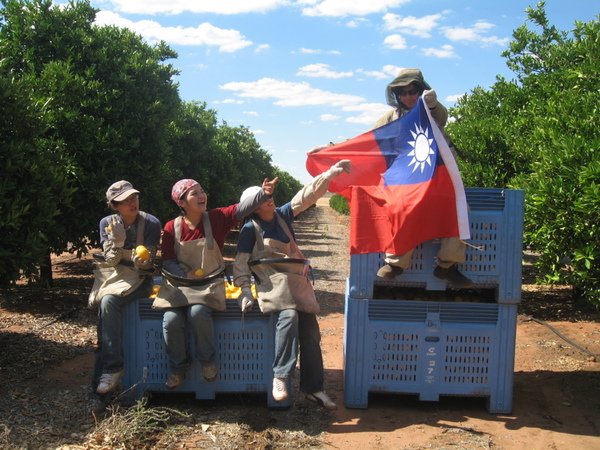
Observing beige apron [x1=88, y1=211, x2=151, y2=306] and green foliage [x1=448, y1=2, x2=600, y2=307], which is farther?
green foliage [x1=448, y1=2, x2=600, y2=307]

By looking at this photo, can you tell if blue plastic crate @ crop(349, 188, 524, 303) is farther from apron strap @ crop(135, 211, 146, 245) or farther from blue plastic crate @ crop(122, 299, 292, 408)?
apron strap @ crop(135, 211, 146, 245)

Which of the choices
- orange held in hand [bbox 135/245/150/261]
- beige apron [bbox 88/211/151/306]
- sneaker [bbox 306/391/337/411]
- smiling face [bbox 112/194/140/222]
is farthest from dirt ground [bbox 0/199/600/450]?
smiling face [bbox 112/194/140/222]

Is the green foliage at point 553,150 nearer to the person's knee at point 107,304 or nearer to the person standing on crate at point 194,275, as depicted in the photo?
the person standing on crate at point 194,275

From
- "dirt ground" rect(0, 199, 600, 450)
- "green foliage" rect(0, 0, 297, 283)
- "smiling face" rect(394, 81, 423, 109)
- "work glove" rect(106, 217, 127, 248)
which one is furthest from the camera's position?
"green foliage" rect(0, 0, 297, 283)

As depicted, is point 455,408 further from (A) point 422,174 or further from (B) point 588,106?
(B) point 588,106

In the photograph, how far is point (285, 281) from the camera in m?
Answer: 4.61

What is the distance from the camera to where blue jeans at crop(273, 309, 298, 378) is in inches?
176

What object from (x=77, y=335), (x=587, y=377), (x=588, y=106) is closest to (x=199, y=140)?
(x=77, y=335)

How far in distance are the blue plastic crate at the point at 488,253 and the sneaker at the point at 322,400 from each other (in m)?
1.01

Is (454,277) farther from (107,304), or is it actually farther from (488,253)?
(107,304)

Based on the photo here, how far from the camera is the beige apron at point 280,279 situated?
4.57 metres

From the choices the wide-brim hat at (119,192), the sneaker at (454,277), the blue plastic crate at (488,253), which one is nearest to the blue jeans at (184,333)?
the wide-brim hat at (119,192)

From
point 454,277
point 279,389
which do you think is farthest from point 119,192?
point 454,277

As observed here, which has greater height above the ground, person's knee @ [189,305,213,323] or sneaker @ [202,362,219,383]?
person's knee @ [189,305,213,323]
